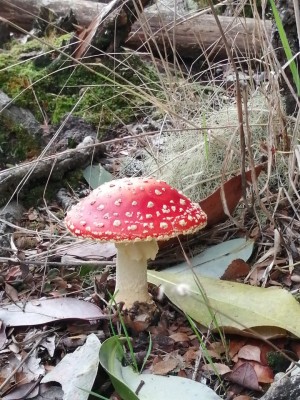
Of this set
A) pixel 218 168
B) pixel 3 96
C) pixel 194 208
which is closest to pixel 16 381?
pixel 194 208

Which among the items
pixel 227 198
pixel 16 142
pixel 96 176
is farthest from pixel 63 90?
pixel 227 198

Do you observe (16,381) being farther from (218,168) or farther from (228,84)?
(228,84)

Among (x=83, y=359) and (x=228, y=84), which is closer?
(x=83, y=359)

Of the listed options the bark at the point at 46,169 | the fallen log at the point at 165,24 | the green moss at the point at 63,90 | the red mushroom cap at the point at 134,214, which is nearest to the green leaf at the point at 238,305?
the red mushroom cap at the point at 134,214

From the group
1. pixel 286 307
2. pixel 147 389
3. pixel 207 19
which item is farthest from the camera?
pixel 207 19

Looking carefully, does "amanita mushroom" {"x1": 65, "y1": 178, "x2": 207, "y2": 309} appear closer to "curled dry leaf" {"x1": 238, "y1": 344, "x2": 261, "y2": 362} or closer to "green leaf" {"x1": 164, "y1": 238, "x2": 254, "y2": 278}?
"green leaf" {"x1": 164, "y1": 238, "x2": 254, "y2": 278}

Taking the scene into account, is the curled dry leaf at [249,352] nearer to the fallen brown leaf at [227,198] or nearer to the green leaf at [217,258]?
the green leaf at [217,258]
